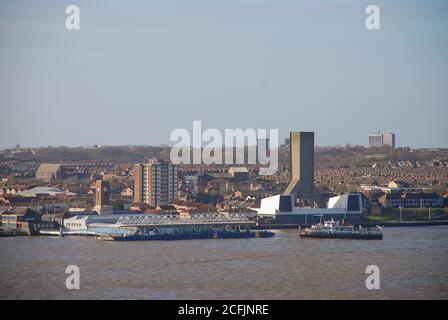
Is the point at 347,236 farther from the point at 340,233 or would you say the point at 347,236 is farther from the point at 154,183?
the point at 154,183

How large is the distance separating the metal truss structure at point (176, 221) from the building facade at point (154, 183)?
6.24 metres

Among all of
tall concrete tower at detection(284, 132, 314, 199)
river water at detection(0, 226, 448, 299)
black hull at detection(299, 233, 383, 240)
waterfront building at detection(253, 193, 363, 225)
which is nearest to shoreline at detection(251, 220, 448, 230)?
waterfront building at detection(253, 193, 363, 225)

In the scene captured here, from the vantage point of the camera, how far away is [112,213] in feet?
86.6

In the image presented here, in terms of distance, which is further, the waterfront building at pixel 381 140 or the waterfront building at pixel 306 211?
the waterfront building at pixel 381 140

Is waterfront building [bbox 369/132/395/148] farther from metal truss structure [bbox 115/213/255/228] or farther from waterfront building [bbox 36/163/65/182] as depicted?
metal truss structure [bbox 115/213/255/228]

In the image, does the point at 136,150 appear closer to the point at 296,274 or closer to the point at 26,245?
the point at 26,245

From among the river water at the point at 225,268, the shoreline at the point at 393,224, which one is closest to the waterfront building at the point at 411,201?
the shoreline at the point at 393,224

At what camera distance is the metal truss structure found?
77.1 ft

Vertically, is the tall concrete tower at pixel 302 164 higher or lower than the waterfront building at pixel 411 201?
higher

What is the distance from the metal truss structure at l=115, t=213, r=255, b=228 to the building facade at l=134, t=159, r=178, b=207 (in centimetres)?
624

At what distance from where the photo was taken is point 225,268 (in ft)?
54.5

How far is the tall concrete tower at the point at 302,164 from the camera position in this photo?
30984 mm

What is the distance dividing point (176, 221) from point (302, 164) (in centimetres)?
777

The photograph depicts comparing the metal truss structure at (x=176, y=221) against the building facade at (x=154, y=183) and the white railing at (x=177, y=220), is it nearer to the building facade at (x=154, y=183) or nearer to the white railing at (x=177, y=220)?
Result: the white railing at (x=177, y=220)
